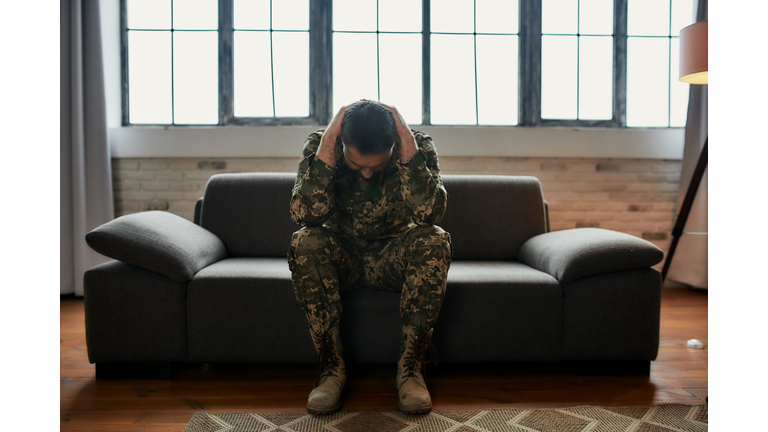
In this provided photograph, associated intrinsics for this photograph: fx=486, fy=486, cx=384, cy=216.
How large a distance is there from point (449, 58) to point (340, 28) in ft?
2.40

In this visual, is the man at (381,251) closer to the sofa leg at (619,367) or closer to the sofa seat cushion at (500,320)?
the sofa seat cushion at (500,320)

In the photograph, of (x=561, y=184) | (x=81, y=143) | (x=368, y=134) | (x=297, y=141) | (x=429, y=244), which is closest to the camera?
(x=368, y=134)

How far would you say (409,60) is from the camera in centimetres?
317

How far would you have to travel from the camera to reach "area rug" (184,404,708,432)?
1.33m

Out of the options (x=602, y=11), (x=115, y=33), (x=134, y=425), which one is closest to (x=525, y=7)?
(x=602, y=11)

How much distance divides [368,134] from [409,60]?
1988 millimetres

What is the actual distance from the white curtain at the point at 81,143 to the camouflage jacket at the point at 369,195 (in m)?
1.96

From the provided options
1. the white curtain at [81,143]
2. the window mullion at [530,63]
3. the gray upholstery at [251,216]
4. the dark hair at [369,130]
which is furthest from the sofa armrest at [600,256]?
the white curtain at [81,143]

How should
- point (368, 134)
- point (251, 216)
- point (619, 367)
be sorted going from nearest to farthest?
point (368, 134), point (619, 367), point (251, 216)

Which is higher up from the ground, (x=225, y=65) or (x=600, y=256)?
(x=225, y=65)

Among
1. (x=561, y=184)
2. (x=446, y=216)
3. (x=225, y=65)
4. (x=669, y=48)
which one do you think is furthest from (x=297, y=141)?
(x=669, y=48)

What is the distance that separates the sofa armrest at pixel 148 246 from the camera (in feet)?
5.36

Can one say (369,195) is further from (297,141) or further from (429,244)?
(297,141)

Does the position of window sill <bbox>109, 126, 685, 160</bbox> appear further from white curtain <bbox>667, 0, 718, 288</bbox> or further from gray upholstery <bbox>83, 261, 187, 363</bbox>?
gray upholstery <bbox>83, 261, 187, 363</bbox>
